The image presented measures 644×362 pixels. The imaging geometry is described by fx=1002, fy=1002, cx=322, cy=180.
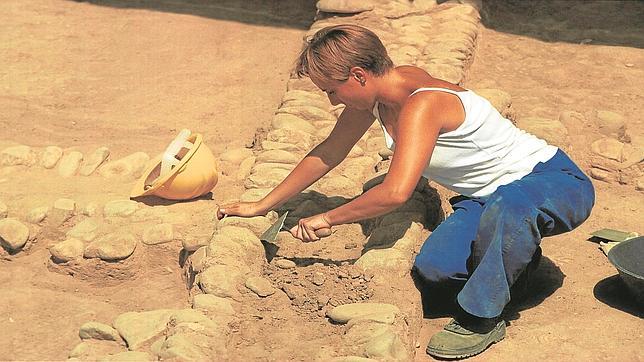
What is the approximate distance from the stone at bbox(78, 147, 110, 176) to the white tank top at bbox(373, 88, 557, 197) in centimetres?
195

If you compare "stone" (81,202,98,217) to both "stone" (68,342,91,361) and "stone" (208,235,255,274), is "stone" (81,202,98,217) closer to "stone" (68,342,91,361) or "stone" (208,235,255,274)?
"stone" (208,235,255,274)

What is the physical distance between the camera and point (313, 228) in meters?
3.83

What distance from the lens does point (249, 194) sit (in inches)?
183

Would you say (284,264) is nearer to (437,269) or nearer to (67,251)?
(437,269)

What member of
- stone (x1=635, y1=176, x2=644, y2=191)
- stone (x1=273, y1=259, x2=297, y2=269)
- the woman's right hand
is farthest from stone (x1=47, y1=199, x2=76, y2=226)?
stone (x1=635, y1=176, x2=644, y2=191)

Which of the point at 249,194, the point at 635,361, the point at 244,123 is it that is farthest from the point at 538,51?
the point at 635,361

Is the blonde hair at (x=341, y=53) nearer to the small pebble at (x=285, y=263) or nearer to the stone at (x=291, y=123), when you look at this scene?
→ the small pebble at (x=285, y=263)

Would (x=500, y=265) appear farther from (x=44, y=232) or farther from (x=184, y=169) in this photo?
(x=44, y=232)

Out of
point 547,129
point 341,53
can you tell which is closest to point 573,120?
point 547,129

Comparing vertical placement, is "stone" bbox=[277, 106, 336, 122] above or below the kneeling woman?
below

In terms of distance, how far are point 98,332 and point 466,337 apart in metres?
1.39

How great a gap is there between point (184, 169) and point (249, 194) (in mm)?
400

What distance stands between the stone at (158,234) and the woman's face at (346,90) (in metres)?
1.21

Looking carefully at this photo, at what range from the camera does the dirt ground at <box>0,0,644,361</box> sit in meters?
4.05
